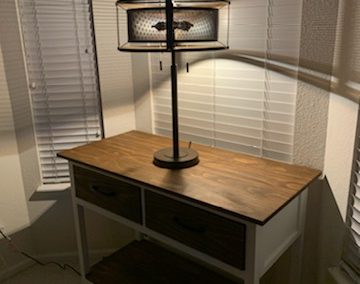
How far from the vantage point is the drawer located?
4.59 ft

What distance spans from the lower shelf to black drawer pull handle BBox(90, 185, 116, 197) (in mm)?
418

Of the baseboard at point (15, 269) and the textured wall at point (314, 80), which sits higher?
the textured wall at point (314, 80)

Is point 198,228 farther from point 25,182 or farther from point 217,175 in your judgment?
point 25,182

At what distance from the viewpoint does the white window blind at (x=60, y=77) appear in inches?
72.8

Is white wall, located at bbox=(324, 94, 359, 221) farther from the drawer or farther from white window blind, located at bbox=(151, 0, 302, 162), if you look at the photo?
the drawer

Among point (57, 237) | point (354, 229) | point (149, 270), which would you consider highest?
point (354, 229)

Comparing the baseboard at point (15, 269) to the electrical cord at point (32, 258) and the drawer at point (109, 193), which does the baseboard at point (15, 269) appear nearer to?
the electrical cord at point (32, 258)

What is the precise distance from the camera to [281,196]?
3.87 feet

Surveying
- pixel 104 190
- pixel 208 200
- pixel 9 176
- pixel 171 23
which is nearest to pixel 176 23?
pixel 171 23

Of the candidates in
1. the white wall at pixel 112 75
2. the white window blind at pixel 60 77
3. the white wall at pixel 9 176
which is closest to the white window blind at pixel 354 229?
the white wall at pixel 112 75

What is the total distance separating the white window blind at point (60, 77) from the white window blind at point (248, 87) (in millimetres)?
448

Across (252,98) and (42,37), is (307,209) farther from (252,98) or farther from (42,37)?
(42,37)

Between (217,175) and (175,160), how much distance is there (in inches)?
7.3

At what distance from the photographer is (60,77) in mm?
1944
